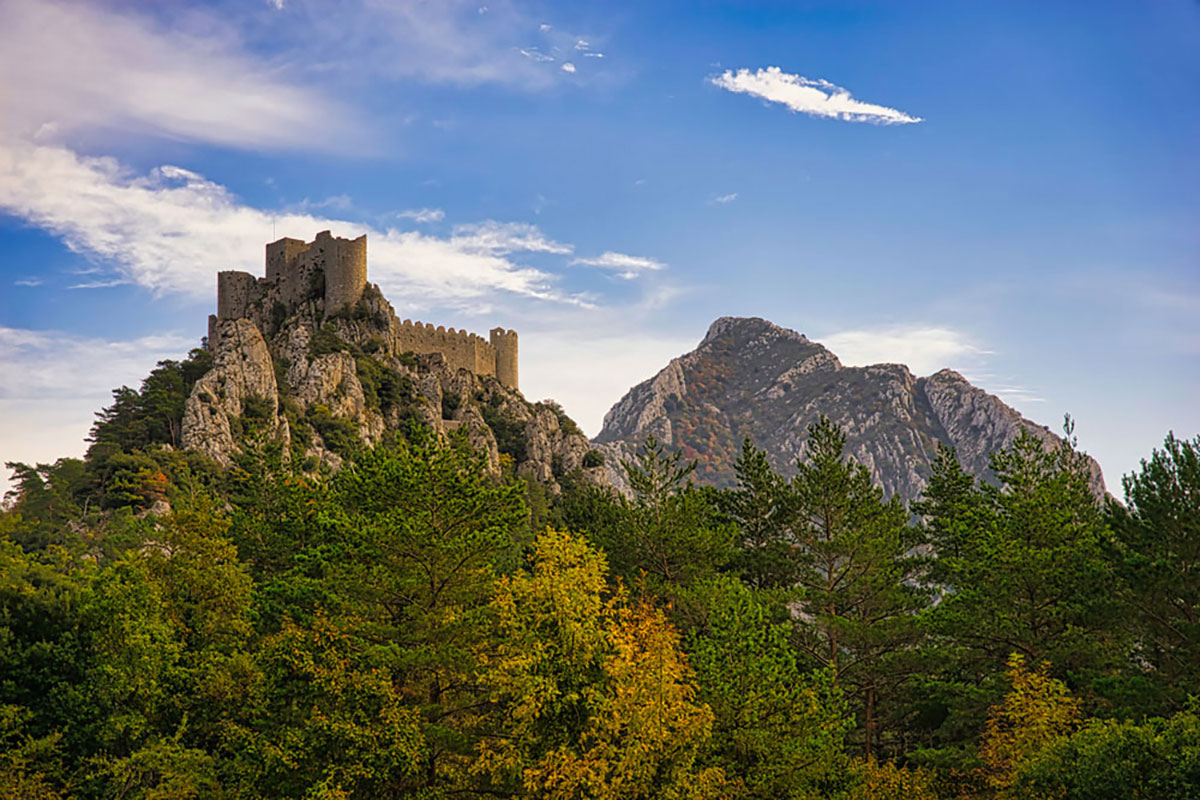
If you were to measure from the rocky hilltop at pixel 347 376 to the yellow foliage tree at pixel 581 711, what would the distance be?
4089 cm

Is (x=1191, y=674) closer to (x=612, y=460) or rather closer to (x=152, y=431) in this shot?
(x=152, y=431)

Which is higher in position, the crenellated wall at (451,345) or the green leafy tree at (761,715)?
the crenellated wall at (451,345)

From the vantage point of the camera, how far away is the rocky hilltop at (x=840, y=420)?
153 m

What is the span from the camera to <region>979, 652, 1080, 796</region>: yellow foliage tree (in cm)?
2102

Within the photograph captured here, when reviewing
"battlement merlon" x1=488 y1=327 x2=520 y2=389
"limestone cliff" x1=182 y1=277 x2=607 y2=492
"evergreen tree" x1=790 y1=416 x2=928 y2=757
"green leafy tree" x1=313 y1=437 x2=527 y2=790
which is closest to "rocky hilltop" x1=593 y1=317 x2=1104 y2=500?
"battlement merlon" x1=488 y1=327 x2=520 y2=389

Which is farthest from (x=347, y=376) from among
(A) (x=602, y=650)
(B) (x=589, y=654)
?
(B) (x=589, y=654)

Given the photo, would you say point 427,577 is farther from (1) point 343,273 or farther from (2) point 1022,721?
(1) point 343,273

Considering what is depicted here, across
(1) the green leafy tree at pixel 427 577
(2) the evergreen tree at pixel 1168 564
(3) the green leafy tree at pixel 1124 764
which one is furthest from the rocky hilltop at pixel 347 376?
(3) the green leafy tree at pixel 1124 764

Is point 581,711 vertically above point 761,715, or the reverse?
point 581,711

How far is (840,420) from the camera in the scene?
170 metres

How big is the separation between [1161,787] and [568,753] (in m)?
10.7

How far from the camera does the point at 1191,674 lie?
21219 mm

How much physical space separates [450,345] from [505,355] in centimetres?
793

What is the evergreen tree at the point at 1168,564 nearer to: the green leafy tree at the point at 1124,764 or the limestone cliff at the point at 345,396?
the green leafy tree at the point at 1124,764
